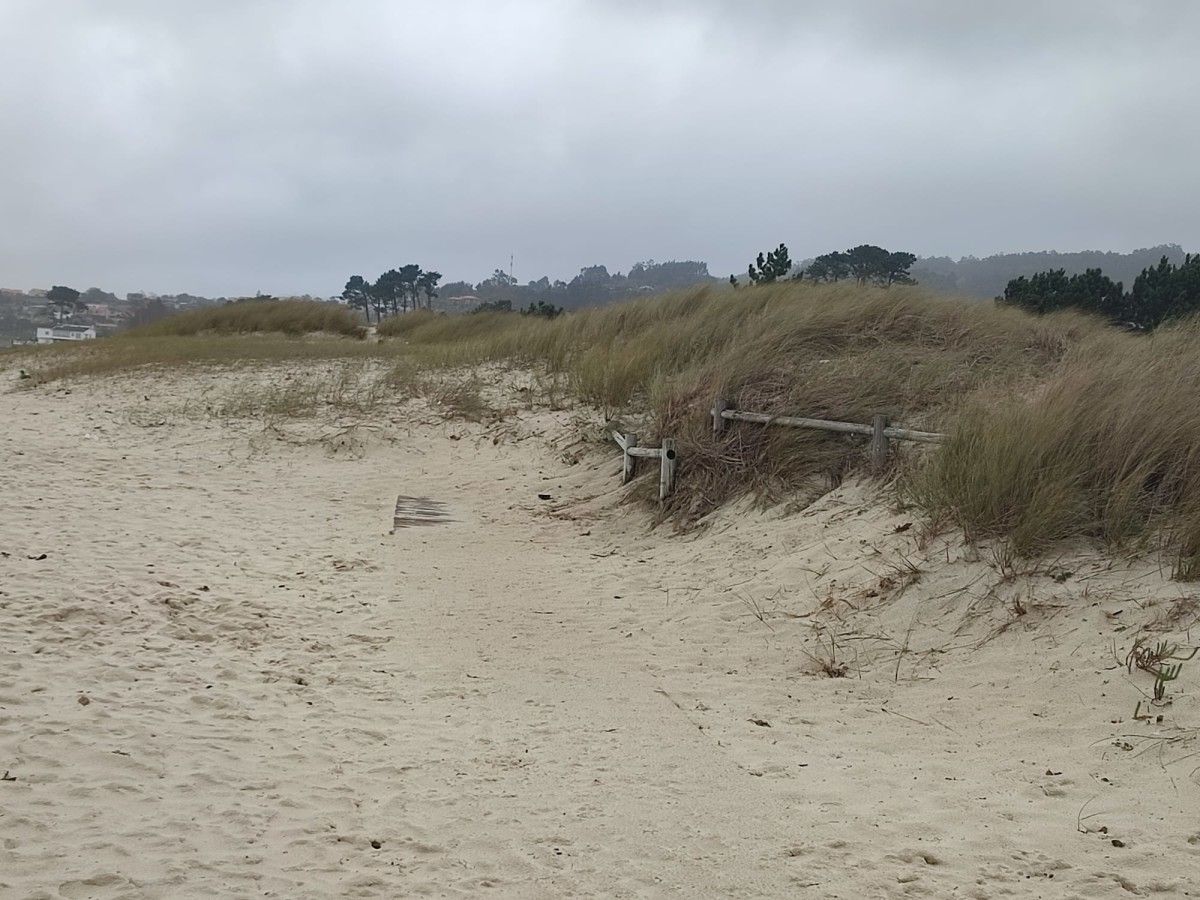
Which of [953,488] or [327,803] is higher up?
[953,488]

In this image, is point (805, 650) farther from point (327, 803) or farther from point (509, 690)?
point (327, 803)

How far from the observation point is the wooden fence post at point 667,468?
28.9ft

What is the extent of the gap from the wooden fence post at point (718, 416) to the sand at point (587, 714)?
112 cm

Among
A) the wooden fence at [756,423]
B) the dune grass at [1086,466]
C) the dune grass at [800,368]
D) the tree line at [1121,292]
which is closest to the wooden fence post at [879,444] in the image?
the wooden fence at [756,423]

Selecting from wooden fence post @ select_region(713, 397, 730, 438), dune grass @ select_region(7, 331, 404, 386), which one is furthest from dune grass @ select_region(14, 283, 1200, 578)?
dune grass @ select_region(7, 331, 404, 386)

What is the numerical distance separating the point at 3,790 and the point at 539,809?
197 cm

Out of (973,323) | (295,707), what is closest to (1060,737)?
(295,707)

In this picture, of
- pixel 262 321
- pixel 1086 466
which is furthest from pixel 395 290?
pixel 1086 466

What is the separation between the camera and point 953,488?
6.02 m

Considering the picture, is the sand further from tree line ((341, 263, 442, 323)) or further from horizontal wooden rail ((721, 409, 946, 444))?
tree line ((341, 263, 442, 323))

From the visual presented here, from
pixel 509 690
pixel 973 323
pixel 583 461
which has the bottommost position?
pixel 509 690

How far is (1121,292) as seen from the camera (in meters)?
19.5

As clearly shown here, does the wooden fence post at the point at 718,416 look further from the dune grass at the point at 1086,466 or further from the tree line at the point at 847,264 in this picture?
the tree line at the point at 847,264

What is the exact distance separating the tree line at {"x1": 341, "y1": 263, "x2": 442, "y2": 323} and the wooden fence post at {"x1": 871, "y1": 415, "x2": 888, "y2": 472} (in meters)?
48.1
